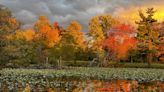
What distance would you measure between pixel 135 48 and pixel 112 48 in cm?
338

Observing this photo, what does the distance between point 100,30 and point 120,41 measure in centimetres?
317

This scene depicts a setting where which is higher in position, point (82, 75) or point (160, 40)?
point (160, 40)

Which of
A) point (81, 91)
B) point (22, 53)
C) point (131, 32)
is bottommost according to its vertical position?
point (81, 91)

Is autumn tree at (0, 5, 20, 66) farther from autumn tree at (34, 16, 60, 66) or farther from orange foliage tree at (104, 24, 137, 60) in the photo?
orange foliage tree at (104, 24, 137, 60)

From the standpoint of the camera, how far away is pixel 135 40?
5009cm

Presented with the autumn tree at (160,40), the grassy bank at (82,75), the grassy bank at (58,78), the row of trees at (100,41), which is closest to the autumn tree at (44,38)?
the row of trees at (100,41)

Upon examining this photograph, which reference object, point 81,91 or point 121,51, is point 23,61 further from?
point 81,91

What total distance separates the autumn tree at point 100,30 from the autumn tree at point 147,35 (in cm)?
509

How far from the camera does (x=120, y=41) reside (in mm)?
51688

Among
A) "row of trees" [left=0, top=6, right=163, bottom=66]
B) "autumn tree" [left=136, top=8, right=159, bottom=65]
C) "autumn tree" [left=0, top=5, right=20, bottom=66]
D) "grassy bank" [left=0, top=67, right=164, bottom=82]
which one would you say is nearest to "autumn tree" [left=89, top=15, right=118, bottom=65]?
"row of trees" [left=0, top=6, right=163, bottom=66]

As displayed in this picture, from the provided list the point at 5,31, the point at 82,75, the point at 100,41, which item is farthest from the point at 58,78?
the point at 100,41

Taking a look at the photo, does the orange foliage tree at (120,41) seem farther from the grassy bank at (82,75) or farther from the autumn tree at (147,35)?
the grassy bank at (82,75)

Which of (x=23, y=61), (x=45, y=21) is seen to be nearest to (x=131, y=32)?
(x=45, y=21)

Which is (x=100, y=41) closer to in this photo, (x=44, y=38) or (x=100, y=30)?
(x=100, y=30)
